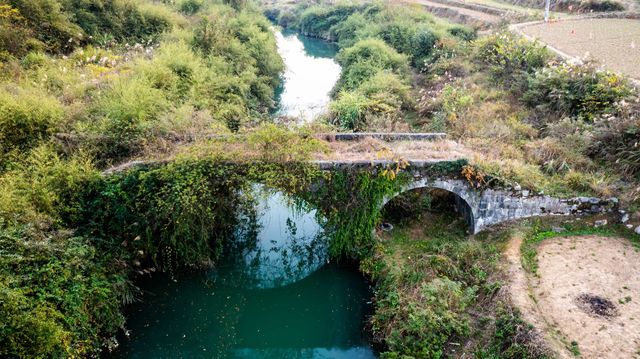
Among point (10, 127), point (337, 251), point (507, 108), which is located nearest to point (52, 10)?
point (10, 127)

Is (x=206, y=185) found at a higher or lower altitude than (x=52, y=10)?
Result: lower

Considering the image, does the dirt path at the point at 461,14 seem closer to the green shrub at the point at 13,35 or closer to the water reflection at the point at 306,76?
the water reflection at the point at 306,76

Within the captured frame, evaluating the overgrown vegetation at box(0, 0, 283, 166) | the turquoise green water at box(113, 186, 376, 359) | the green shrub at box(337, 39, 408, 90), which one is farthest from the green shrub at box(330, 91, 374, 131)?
the turquoise green water at box(113, 186, 376, 359)

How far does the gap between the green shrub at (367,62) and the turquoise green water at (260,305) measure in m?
12.4

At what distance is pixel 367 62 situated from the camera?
25.9 m

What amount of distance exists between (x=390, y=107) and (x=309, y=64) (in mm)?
17818

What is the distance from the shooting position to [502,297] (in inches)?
436

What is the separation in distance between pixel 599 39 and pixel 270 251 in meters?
22.1

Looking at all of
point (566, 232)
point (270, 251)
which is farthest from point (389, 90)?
point (566, 232)

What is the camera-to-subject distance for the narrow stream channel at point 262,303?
1193 cm

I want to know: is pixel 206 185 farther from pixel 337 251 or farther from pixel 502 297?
pixel 502 297

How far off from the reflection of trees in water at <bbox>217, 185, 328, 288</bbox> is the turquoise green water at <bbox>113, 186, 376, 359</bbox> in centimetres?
3

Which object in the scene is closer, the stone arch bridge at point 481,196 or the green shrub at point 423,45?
the stone arch bridge at point 481,196

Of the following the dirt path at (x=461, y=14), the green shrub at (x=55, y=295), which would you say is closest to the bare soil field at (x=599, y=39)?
the dirt path at (x=461, y=14)
